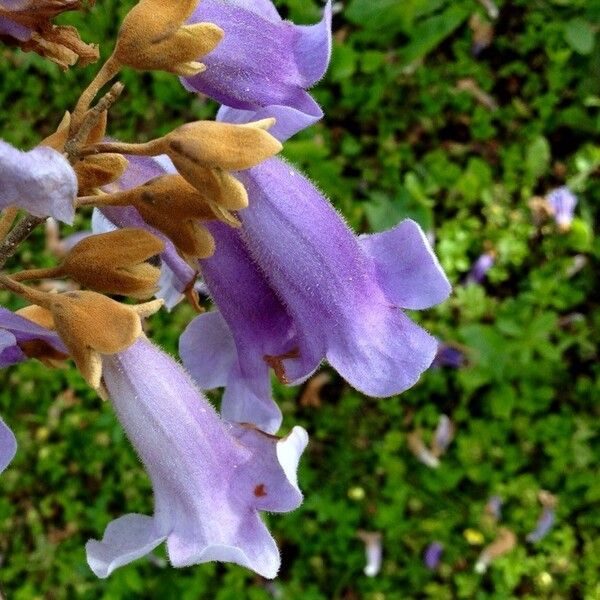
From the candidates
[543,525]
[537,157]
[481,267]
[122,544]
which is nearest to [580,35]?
[537,157]

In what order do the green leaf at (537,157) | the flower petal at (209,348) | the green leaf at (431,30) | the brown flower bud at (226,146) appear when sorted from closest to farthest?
1. the brown flower bud at (226,146)
2. the flower petal at (209,348)
3. the green leaf at (431,30)
4. the green leaf at (537,157)

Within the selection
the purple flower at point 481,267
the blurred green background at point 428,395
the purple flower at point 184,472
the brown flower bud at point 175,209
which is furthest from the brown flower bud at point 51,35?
the purple flower at point 481,267

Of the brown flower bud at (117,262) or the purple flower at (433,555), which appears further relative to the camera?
the purple flower at (433,555)

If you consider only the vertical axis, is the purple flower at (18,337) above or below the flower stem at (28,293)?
below

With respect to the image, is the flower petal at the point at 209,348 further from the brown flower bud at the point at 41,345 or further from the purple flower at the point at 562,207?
the purple flower at the point at 562,207

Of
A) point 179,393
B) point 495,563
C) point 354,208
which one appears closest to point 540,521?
point 495,563

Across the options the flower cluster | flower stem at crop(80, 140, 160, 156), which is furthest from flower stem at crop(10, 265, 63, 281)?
flower stem at crop(80, 140, 160, 156)
